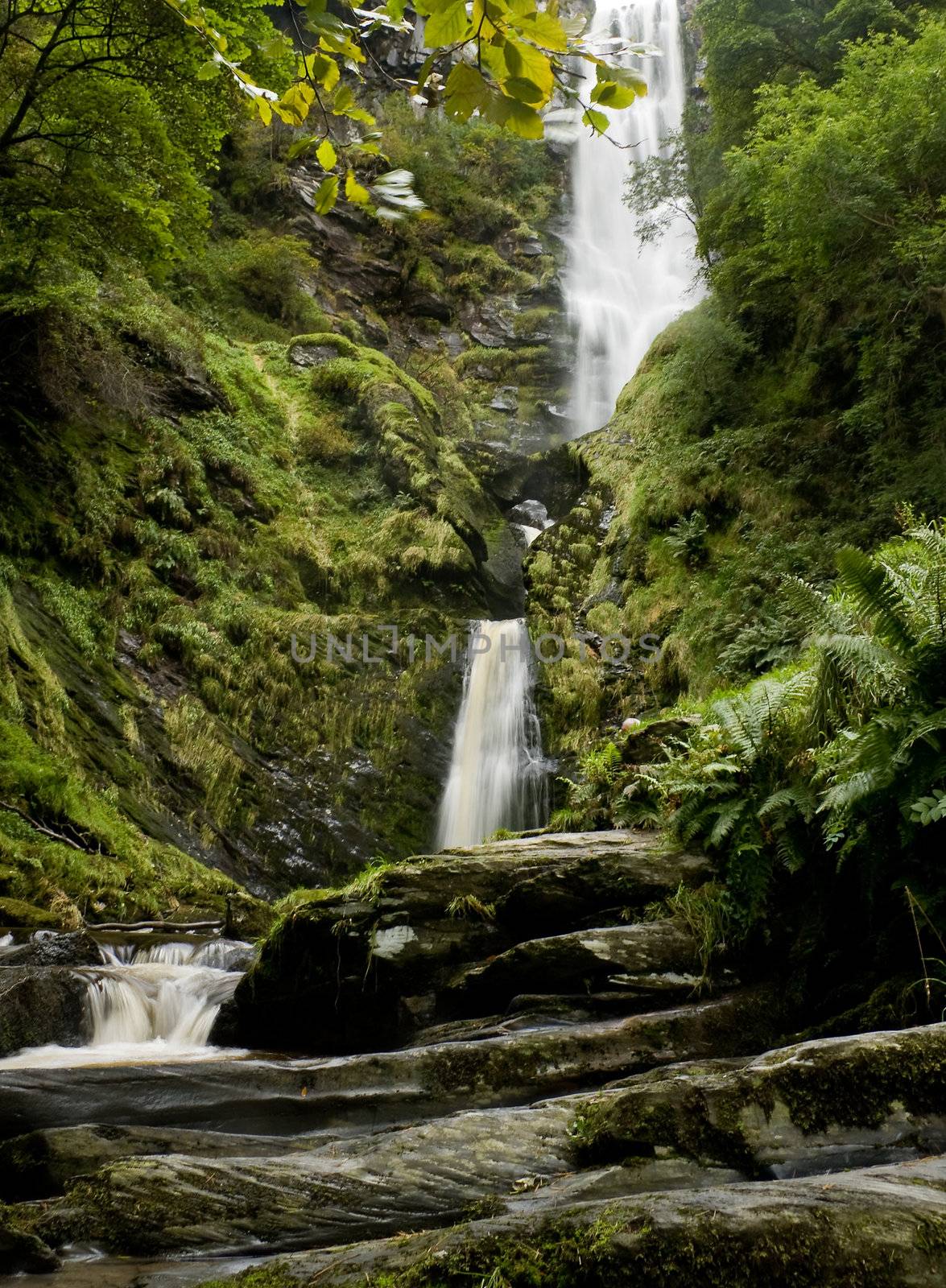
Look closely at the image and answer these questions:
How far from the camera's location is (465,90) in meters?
1.43

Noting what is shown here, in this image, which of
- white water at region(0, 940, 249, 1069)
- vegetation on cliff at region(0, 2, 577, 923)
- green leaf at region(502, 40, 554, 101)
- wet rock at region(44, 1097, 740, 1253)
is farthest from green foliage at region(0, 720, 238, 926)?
green leaf at region(502, 40, 554, 101)

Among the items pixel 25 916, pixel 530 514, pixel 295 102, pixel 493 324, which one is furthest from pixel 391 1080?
pixel 493 324

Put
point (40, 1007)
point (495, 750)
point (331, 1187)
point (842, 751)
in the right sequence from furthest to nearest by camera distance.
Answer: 1. point (495, 750)
2. point (40, 1007)
3. point (842, 751)
4. point (331, 1187)

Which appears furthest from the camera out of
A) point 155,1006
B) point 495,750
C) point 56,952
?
point 495,750

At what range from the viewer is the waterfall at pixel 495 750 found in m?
12.9

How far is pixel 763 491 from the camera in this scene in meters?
12.0

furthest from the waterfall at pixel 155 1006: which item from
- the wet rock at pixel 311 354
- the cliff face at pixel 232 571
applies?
the wet rock at pixel 311 354

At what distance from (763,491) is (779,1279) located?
11.6 metres

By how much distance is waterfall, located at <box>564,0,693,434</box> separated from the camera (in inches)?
1049

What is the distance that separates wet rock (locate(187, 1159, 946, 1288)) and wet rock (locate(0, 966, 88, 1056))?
365cm

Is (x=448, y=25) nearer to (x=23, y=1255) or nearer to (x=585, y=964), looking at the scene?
(x=23, y=1255)

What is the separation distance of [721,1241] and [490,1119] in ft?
4.64

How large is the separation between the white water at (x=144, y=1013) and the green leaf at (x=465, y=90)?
189 inches

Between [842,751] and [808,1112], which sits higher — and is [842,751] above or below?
above
